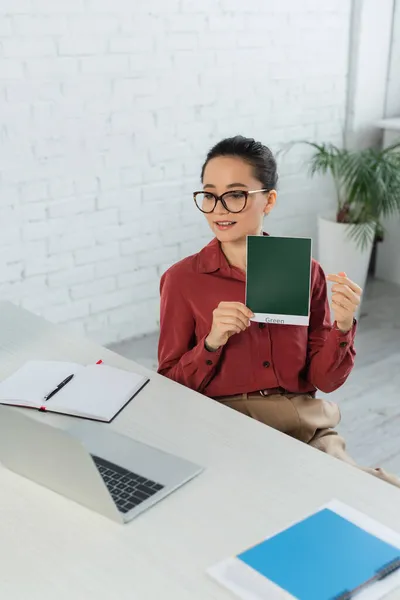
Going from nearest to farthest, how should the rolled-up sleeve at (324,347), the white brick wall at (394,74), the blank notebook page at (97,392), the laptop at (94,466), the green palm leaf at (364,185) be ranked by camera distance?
the laptop at (94,466) < the blank notebook page at (97,392) < the rolled-up sleeve at (324,347) < the green palm leaf at (364,185) < the white brick wall at (394,74)

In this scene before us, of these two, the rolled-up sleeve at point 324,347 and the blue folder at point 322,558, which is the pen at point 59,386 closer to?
the rolled-up sleeve at point 324,347

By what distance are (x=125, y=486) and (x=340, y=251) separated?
2722 millimetres

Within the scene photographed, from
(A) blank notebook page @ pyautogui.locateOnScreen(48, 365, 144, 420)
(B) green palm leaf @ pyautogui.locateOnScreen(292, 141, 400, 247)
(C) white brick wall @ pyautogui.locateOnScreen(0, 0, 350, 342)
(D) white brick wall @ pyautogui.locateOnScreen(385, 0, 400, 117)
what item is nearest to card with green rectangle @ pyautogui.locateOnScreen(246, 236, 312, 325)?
(A) blank notebook page @ pyautogui.locateOnScreen(48, 365, 144, 420)

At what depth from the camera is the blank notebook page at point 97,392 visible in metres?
1.81

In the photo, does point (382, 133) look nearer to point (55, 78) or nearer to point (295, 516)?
point (55, 78)

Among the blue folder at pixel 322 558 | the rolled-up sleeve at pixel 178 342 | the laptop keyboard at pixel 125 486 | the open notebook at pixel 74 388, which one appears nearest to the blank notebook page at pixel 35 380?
the open notebook at pixel 74 388

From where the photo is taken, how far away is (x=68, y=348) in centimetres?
213

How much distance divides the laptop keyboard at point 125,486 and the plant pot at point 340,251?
2.66m

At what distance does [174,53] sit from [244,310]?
2107 millimetres

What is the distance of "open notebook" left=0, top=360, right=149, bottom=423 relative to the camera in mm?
1813

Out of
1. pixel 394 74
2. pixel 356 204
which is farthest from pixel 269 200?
pixel 394 74

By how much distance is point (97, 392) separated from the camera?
1.88 meters

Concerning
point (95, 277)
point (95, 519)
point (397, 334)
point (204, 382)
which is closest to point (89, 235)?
point (95, 277)

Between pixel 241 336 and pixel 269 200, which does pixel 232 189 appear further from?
pixel 241 336
